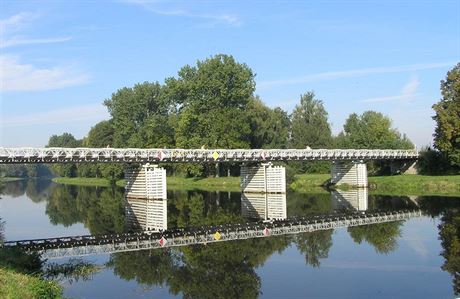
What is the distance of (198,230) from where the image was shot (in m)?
32.8

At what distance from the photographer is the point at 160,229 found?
112ft

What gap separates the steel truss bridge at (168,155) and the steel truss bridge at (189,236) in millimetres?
19602

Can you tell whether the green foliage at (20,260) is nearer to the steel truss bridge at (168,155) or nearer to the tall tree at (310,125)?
the steel truss bridge at (168,155)

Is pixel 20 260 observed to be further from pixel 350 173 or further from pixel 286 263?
pixel 350 173

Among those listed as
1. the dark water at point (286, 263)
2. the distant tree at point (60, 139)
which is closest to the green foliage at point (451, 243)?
the dark water at point (286, 263)

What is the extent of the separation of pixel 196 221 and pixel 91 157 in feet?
60.7

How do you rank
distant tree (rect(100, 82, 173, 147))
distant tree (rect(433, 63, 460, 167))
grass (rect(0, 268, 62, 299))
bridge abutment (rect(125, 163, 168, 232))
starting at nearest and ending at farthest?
1. grass (rect(0, 268, 62, 299))
2. bridge abutment (rect(125, 163, 168, 232))
3. distant tree (rect(433, 63, 460, 167))
4. distant tree (rect(100, 82, 173, 147))

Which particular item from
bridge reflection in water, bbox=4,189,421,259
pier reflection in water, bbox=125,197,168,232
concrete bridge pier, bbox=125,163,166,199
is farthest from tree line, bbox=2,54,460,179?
bridge reflection in water, bbox=4,189,421,259

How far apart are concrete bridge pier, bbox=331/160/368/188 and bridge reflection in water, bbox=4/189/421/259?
72.6 ft

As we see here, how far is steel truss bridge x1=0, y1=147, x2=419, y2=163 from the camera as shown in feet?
160

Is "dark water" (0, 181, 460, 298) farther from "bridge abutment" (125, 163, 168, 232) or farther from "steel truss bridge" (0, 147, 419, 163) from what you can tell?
"steel truss bridge" (0, 147, 419, 163)

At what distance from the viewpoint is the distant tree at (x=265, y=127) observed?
291 ft

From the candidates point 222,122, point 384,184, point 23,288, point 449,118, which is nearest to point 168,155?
point 222,122

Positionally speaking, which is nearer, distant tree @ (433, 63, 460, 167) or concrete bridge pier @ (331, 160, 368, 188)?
Result: distant tree @ (433, 63, 460, 167)
